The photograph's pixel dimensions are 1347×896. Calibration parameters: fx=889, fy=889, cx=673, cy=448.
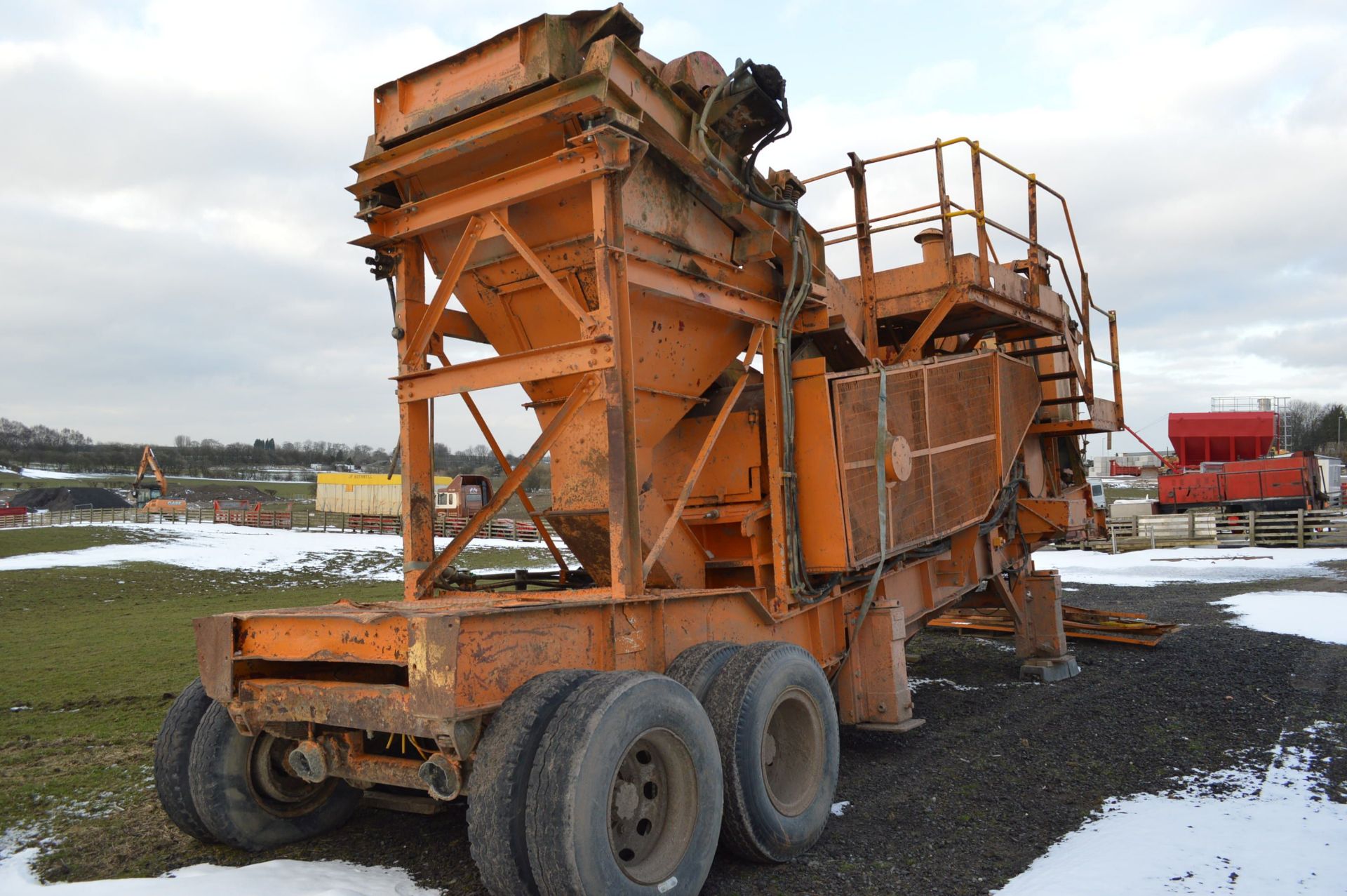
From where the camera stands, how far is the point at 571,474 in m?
5.30

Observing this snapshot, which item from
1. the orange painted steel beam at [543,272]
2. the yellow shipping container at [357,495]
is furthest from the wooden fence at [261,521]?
the orange painted steel beam at [543,272]

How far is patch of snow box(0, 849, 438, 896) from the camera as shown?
363 centimetres

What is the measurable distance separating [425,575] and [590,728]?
247 cm

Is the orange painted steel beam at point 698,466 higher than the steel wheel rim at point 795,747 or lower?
higher

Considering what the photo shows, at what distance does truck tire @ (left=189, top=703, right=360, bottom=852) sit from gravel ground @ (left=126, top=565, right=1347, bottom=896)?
142 mm

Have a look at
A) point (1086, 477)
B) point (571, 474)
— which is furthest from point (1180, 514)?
point (571, 474)

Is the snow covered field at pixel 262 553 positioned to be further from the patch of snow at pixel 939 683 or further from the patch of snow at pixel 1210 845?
the patch of snow at pixel 1210 845

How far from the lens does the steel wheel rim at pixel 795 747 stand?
454cm

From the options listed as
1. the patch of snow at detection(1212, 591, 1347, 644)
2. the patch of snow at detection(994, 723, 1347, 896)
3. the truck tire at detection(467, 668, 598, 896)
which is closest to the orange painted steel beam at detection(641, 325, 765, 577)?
the truck tire at detection(467, 668, 598, 896)

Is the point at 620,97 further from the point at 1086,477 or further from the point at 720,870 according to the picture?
the point at 1086,477

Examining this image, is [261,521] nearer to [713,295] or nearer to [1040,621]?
[1040,621]

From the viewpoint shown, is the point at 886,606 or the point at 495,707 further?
the point at 886,606

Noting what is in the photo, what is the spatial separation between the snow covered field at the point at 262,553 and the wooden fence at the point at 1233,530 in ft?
57.2

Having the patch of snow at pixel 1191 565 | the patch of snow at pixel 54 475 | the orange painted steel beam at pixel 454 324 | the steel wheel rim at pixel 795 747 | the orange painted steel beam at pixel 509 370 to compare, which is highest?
the patch of snow at pixel 54 475
